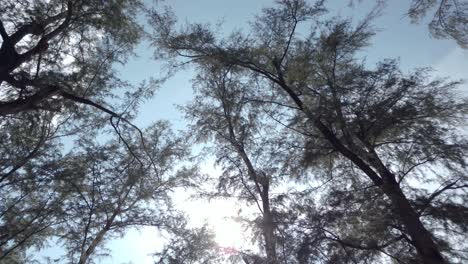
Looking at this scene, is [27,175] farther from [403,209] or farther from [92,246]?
[403,209]

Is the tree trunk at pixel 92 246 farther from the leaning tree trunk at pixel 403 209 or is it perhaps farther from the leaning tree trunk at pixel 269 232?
the leaning tree trunk at pixel 403 209

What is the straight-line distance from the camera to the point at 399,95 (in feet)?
19.7

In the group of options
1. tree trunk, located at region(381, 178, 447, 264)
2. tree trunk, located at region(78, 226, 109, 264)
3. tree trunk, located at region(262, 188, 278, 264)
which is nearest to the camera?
tree trunk, located at region(381, 178, 447, 264)

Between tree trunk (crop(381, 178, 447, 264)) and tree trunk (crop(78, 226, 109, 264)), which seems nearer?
tree trunk (crop(381, 178, 447, 264))

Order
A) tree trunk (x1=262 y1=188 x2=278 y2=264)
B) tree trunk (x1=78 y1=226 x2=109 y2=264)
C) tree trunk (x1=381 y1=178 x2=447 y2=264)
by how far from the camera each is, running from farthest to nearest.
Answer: tree trunk (x1=78 y1=226 x2=109 y2=264) < tree trunk (x1=262 y1=188 x2=278 y2=264) < tree trunk (x1=381 y1=178 x2=447 y2=264)

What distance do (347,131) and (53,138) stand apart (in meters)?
7.02

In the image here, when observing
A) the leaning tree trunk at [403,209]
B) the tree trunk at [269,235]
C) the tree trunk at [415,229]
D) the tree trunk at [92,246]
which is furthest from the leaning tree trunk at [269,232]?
the tree trunk at [92,246]

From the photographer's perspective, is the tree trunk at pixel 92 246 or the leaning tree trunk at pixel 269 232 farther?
the tree trunk at pixel 92 246

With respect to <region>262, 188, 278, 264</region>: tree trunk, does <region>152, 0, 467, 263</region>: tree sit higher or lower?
higher

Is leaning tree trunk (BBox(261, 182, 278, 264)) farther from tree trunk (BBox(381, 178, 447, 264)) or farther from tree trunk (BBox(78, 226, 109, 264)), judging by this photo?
tree trunk (BBox(78, 226, 109, 264))

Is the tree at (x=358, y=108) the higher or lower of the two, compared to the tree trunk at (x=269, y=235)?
higher

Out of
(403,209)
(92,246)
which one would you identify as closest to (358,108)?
(403,209)

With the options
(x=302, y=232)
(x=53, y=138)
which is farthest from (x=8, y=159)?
(x=302, y=232)

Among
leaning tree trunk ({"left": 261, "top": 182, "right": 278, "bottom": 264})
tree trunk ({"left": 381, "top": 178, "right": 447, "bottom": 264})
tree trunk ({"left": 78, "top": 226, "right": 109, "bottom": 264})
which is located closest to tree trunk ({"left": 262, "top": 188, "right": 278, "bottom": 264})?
leaning tree trunk ({"left": 261, "top": 182, "right": 278, "bottom": 264})
